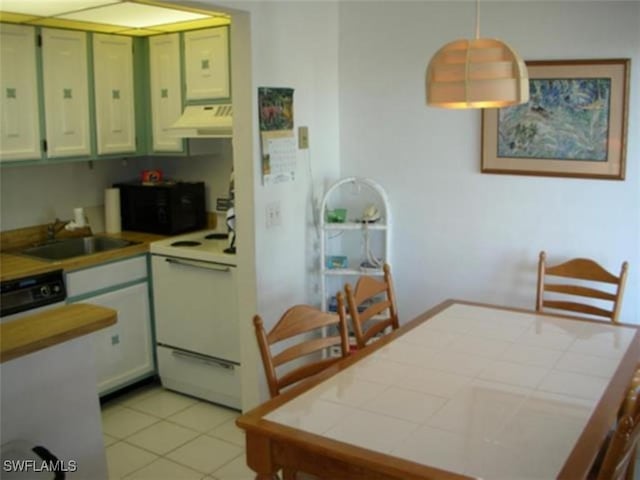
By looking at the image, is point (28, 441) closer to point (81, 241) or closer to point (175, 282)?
point (175, 282)

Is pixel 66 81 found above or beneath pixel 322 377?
above

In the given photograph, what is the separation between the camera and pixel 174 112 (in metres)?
4.00

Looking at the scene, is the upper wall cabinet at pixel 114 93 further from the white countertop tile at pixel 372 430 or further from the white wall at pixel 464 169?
the white countertop tile at pixel 372 430

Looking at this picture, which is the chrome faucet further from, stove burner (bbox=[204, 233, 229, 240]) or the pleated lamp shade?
the pleated lamp shade

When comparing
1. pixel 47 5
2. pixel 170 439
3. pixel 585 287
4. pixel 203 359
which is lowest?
pixel 170 439

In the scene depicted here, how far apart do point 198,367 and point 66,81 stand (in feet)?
5.77

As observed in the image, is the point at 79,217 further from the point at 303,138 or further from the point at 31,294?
the point at 303,138

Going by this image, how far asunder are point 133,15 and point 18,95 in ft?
2.38

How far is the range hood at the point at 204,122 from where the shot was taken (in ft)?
11.9

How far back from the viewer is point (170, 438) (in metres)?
3.45

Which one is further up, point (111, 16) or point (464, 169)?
point (111, 16)

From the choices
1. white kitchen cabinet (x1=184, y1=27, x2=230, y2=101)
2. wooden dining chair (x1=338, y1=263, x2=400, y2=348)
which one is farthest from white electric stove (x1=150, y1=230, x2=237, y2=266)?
wooden dining chair (x1=338, y1=263, x2=400, y2=348)

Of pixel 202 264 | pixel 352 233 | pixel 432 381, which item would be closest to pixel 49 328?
pixel 432 381

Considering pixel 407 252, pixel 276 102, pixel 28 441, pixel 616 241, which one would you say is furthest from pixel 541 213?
pixel 28 441
